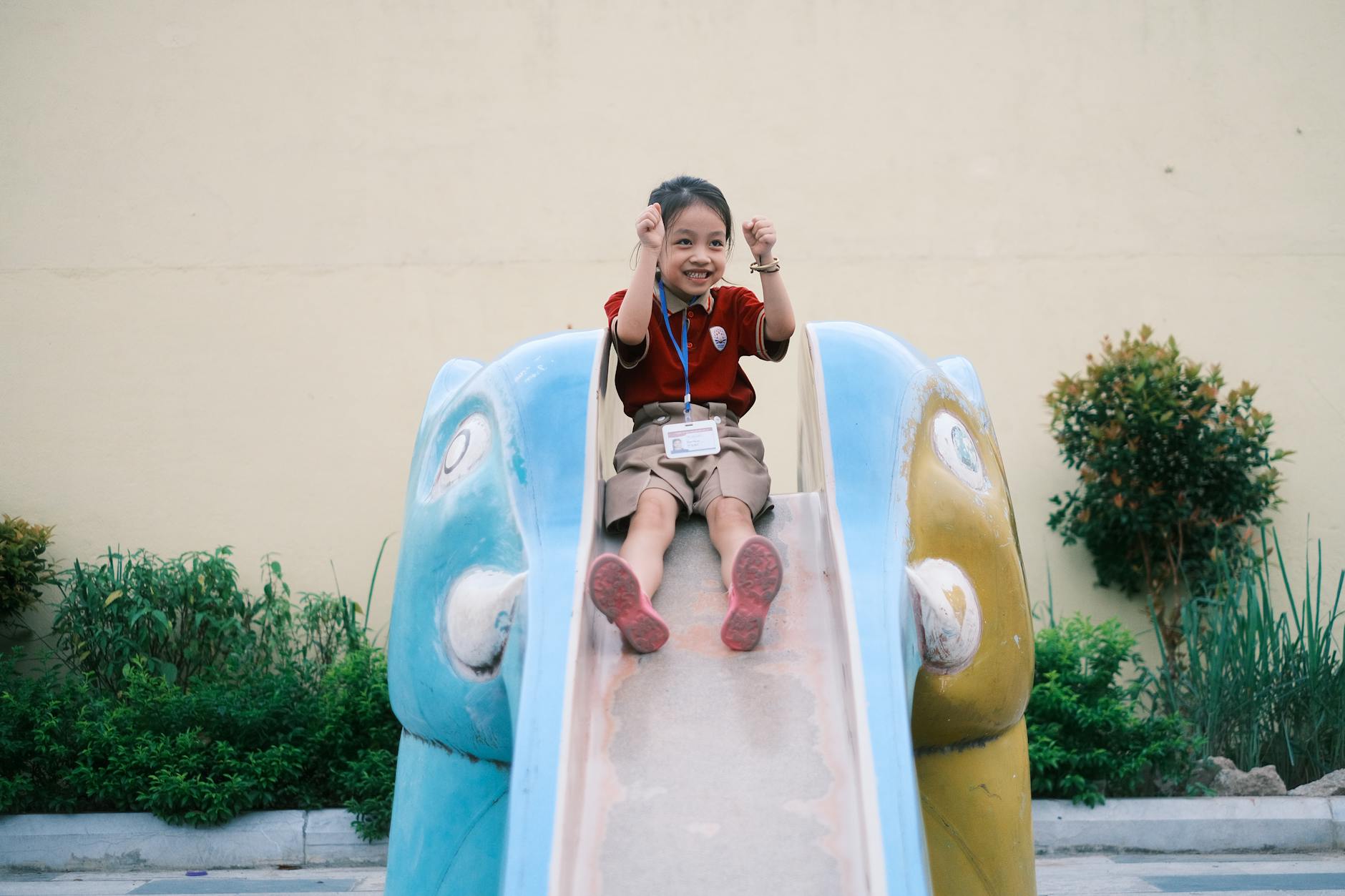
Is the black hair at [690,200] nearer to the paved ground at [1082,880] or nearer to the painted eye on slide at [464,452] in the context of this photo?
the painted eye on slide at [464,452]

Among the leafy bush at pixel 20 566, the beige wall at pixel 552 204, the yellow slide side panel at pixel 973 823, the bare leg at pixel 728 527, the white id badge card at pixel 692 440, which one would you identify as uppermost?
the beige wall at pixel 552 204

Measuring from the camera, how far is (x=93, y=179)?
6.43 m

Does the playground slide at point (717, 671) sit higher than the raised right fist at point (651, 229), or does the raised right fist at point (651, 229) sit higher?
the raised right fist at point (651, 229)

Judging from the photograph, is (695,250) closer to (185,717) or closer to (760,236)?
(760,236)

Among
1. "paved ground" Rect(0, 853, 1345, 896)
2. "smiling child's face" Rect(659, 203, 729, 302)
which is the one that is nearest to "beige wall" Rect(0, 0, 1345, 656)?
→ "paved ground" Rect(0, 853, 1345, 896)

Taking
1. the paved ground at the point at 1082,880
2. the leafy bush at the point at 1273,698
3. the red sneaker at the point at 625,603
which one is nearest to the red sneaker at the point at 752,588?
the red sneaker at the point at 625,603

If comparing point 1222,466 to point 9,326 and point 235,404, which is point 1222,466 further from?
point 9,326

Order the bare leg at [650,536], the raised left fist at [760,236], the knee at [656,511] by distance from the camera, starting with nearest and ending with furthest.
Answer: the bare leg at [650,536]
the knee at [656,511]
the raised left fist at [760,236]

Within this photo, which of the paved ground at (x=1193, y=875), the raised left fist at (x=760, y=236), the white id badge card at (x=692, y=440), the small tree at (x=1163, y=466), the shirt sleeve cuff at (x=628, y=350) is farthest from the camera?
the small tree at (x=1163, y=466)

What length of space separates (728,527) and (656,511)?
163 millimetres

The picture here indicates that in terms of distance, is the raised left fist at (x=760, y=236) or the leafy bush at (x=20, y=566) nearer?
A: the raised left fist at (x=760, y=236)

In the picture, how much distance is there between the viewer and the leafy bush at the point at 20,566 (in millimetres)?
5695

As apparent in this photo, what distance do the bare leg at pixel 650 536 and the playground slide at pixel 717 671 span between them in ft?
0.18

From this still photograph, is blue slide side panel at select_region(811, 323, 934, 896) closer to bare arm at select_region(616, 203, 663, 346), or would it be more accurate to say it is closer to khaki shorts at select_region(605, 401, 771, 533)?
khaki shorts at select_region(605, 401, 771, 533)
